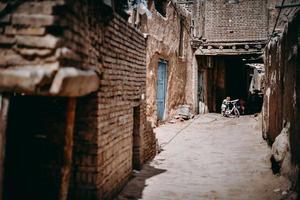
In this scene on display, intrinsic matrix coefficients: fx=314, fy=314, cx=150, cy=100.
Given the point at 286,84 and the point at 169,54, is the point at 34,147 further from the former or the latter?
the point at 169,54

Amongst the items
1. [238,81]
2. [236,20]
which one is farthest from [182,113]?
[238,81]

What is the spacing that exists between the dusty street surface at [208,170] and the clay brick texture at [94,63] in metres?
0.58

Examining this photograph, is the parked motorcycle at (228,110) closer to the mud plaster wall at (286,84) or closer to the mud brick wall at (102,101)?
the mud plaster wall at (286,84)

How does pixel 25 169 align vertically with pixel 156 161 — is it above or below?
above

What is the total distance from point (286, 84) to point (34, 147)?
18.2 feet

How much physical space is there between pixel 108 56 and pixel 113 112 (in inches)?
37.9

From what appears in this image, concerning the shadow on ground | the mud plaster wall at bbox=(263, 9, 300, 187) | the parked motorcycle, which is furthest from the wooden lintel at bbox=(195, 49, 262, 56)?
the shadow on ground

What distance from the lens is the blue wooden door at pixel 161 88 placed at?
1395 centimetres

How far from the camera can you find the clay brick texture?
327 centimetres

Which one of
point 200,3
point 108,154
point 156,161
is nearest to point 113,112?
point 108,154

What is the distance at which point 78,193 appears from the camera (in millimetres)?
4773

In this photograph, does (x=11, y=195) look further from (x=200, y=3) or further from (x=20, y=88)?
(x=200, y=3)

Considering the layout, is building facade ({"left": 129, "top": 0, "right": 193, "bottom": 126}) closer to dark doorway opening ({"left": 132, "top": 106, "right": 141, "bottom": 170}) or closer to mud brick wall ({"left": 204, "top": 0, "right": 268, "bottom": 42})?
mud brick wall ({"left": 204, "top": 0, "right": 268, "bottom": 42})

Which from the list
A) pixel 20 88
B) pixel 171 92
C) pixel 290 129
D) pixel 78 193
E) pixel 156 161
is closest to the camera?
pixel 20 88
